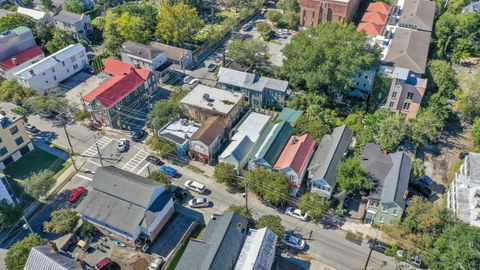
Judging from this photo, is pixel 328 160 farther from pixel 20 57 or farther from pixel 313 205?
pixel 20 57

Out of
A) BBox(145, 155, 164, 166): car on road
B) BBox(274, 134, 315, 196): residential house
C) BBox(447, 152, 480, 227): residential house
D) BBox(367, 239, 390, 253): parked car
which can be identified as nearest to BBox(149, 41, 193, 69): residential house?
BBox(145, 155, 164, 166): car on road

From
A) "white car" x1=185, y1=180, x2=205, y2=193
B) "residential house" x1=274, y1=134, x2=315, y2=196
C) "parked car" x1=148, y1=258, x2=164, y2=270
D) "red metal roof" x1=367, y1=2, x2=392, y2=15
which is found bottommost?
"parked car" x1=148, y1=258, x2=164, y2=270

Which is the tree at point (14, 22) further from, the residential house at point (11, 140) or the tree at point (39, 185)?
the tree at point (39, 185)

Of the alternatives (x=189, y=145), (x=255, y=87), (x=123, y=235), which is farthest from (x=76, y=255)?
(x=255, y=87)

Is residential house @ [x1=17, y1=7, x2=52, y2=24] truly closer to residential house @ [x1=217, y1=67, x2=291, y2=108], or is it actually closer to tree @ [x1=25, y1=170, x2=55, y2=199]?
residential house @ [x1=217, y1=67, x2=291, y2=108]

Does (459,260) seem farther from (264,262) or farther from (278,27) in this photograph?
(278,27)

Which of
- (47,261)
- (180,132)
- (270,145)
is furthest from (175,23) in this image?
(47,261)
